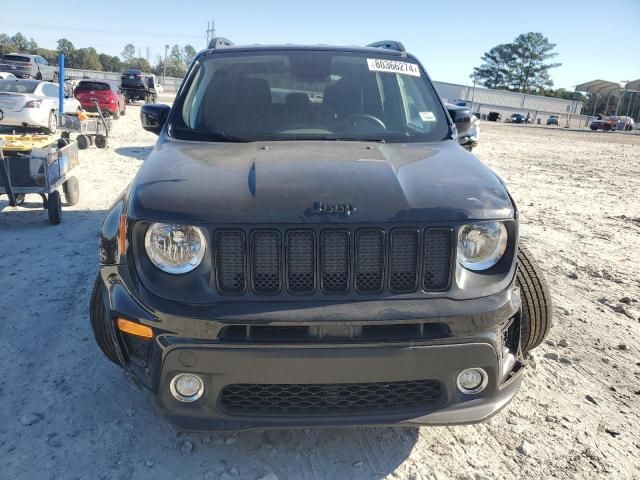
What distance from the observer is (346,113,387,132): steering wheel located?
3.44 m

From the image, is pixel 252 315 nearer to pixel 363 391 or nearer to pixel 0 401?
pixel 363 391

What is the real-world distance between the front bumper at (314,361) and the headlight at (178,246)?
199 millimetres

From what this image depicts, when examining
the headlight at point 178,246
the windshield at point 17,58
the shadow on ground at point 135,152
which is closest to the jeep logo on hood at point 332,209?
the headlight at point 178,246

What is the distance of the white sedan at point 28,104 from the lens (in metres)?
13.3

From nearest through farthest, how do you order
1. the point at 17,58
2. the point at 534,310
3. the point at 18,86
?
the point at 534,310, the point at 18,86, the point at 17,58

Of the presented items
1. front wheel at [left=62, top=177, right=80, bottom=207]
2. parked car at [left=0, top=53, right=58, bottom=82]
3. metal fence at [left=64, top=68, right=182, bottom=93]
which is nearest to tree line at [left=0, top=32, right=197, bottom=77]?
metal fence at [left=64, top=68, right=182, bottom=93]

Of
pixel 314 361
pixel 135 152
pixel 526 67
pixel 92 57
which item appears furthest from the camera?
pixel 526 67

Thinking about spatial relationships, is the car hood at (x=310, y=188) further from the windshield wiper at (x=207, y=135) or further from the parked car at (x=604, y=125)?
the parked car at (x=604, y=125)

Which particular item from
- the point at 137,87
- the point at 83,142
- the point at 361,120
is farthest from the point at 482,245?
the point at 137,87

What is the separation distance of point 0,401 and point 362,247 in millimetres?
2259

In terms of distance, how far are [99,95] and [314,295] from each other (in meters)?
21.3

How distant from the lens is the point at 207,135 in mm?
3240

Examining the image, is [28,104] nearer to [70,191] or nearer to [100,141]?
[100,141]

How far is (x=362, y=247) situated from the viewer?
2221 mm
